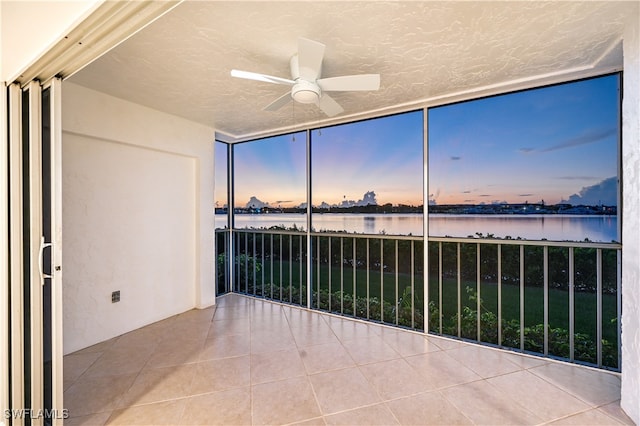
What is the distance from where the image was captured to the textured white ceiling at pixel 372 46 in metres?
1.53

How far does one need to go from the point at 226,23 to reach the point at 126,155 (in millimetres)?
1932

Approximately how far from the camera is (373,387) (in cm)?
193

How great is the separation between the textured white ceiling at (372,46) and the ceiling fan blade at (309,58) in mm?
177

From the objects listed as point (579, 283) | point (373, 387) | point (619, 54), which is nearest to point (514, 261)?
point (579, 283)

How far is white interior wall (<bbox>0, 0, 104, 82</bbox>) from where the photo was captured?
977 mm

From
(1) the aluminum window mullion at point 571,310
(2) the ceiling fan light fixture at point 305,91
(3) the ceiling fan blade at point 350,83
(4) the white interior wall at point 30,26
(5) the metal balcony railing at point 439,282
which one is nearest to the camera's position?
(4) the white interior wall at point 30,26

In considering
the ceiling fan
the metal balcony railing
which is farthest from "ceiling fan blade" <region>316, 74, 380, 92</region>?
the metal balcony railing

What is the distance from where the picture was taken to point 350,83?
6.07 ft

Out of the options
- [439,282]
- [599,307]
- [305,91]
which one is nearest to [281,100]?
[305,91]

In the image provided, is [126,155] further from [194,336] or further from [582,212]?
[582,212]

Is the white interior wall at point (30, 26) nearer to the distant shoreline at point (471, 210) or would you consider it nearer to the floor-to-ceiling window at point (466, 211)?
the floor-to-ceiling window at point (466, 211)

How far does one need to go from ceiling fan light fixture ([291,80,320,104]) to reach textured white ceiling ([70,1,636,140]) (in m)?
0.24

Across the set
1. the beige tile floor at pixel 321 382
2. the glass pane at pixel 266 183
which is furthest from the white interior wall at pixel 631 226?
the glass pane at pixel 266 183

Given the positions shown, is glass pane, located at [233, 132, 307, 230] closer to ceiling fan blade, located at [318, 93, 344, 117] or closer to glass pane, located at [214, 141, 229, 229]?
glass pane, located at [214, 141, 229, 229]
